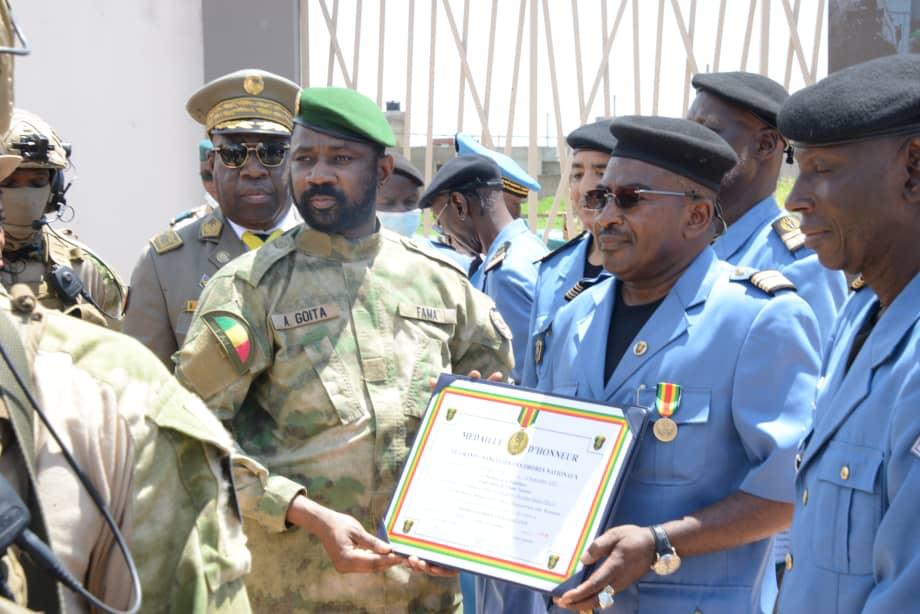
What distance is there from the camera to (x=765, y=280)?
2.94 meters

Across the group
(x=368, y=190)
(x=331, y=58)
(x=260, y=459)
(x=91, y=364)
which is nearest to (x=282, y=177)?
(x=368, y=190)

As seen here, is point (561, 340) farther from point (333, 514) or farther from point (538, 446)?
point (333, 514)

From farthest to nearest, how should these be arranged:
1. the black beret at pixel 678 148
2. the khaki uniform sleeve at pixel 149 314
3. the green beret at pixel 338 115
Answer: the khaki uniform sleeve at pixel 149 314
the green beret at pixel 338 115
the black beret at pixel 678 148

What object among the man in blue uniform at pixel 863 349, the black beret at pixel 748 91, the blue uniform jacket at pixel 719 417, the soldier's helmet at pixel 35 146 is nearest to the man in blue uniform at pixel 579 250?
the black beret at pixel 748 91

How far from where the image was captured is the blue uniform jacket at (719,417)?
2.80 meters

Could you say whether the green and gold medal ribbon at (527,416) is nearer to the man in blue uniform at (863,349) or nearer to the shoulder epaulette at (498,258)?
the man in blue uniform at (863,349)

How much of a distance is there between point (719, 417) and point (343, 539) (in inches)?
42.4

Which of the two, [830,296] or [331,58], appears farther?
[331,58]

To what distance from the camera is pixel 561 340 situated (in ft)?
10.7

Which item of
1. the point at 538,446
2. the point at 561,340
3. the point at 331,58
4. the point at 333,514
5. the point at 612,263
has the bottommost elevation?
the point at 333,514

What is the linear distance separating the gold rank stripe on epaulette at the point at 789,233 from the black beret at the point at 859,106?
1.40 meters

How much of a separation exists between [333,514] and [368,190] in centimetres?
107

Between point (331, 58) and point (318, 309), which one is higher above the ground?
point (331, 58)

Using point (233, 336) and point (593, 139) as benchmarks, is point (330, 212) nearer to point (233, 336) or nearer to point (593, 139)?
point (233, 336)
